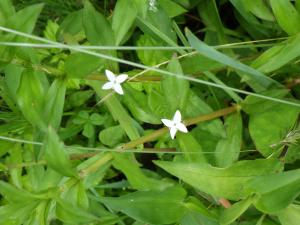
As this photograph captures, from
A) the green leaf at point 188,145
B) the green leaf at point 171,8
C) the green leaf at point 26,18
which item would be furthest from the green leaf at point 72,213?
the green leaf at point 171,8

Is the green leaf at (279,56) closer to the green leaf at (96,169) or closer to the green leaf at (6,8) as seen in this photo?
the green leaf at (96,169)

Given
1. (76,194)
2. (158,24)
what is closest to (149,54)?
(158,24)

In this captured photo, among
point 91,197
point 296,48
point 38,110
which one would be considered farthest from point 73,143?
point 296,48

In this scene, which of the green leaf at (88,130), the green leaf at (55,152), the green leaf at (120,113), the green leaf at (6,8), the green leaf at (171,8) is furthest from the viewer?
the green leaf at (88,130)

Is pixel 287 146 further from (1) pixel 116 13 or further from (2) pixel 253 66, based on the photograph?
(1) pixel 116 13

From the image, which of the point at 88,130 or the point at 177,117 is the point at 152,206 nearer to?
the point at 177,117

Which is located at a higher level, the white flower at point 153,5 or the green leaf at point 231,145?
the white flower at point 153,5
